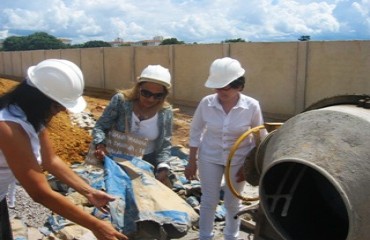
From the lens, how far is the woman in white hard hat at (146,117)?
12.3 feet

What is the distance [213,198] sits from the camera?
371 centimetres

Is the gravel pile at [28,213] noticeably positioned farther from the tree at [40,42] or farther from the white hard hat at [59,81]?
the tree at [40,42]

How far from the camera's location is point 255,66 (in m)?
13.5

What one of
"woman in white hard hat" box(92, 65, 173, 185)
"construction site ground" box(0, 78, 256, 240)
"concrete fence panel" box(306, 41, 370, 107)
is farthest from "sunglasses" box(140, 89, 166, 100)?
"concrete fence panel" box(306, 41, 370, 107)

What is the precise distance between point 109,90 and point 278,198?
65.2ft

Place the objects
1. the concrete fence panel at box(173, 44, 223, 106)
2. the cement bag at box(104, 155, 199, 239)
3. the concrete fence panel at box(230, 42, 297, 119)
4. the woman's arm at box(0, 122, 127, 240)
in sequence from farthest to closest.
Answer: the concrete fence panel at box(173, 44, 223, 106) < the concrete fence panel at box(230, 42, 297, 119) < the cement bag at box(104, 155, 199, 239) < the woman's arm at box(0, 122, 127, 240)

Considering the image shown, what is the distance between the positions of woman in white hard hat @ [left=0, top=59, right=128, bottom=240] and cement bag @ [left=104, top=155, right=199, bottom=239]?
0.91 meters

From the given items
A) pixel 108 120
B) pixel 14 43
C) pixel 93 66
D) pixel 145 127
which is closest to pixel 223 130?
pixel 145 127

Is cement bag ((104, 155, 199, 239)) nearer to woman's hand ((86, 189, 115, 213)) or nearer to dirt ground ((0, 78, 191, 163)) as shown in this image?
woman's hand ((86, 189, 115, 213))

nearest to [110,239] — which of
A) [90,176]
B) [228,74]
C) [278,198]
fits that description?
[278,198]

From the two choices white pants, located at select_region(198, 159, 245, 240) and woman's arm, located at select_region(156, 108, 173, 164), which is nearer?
A: white pants, located at select_region(198, 159, 245, 240)

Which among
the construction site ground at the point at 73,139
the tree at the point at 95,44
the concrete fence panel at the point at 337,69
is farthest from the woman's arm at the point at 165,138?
the tree at the point at 95,44

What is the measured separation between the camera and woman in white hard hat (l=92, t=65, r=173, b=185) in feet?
12.3

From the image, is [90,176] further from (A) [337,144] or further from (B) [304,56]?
(B) [304,56]
